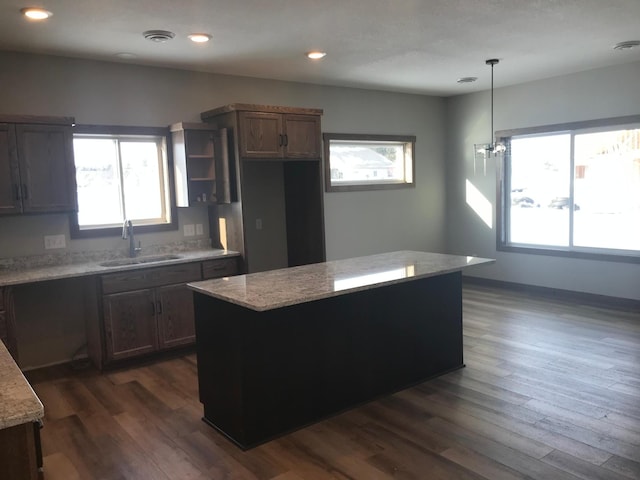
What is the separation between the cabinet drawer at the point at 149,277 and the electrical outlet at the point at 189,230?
594 mm

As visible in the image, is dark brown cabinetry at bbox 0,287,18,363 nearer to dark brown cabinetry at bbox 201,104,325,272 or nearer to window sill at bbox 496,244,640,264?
dark brown cabinetry at bbox 201,104,325,272

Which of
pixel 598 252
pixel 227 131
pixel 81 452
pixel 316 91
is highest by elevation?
pixel 316 91

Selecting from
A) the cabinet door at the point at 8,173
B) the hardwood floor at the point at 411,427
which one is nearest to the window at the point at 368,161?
the hardwood floor at the point at 411,427

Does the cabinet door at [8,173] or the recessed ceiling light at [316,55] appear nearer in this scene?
the cabinet door at [8,173]

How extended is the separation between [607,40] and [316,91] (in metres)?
2.98

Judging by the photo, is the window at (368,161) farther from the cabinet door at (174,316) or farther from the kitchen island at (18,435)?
the kitchen island at (18,435)

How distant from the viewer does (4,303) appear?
376 cm

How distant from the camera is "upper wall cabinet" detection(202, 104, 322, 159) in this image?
4.82m

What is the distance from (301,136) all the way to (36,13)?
2544mm

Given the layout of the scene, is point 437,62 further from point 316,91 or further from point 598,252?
point 598,252

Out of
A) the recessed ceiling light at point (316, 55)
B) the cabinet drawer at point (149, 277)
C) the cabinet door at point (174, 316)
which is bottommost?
the cabinet door at point (174, 316)

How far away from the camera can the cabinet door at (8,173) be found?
12.9 feet

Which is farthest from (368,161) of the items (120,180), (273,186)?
(120,180)

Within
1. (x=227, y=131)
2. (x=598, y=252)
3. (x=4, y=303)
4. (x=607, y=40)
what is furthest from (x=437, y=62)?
(x=4, y=303)
